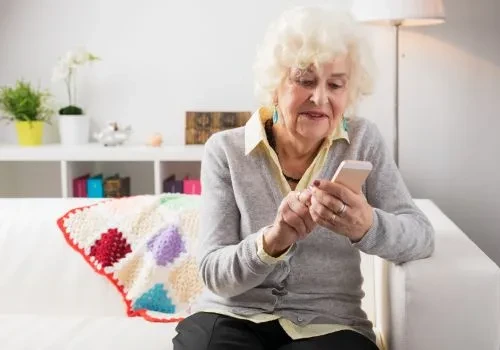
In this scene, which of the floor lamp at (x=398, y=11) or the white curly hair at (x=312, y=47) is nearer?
the white curly hair at (x=312, y=47)

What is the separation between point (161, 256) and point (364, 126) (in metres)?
0.68

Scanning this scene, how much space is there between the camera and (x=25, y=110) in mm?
3438

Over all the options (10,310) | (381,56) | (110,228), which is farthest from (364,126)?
(381,56)

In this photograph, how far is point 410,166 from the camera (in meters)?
3.46

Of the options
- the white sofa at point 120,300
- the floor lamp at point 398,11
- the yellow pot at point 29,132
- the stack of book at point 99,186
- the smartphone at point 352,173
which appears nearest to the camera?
the smartphone at point 352,173

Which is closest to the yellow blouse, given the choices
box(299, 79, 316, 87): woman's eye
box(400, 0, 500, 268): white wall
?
box(299, 79, 316, 87): woman's eye

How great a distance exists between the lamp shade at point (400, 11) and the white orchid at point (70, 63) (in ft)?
4.04

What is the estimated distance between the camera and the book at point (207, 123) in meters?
3.36

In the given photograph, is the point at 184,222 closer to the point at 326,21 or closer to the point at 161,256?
the point at 161,256

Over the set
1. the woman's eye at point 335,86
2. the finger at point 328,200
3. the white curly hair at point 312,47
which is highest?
the white curly hair at point 312,47

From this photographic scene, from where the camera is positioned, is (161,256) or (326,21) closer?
(326,21)

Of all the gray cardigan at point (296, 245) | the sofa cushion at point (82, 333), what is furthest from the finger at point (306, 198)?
the sofa cushion at point (82, 333)

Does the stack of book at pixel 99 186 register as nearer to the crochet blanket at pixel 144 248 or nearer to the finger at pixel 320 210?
the crochet blanket at pixel 144 248

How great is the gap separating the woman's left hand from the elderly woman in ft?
0.06
